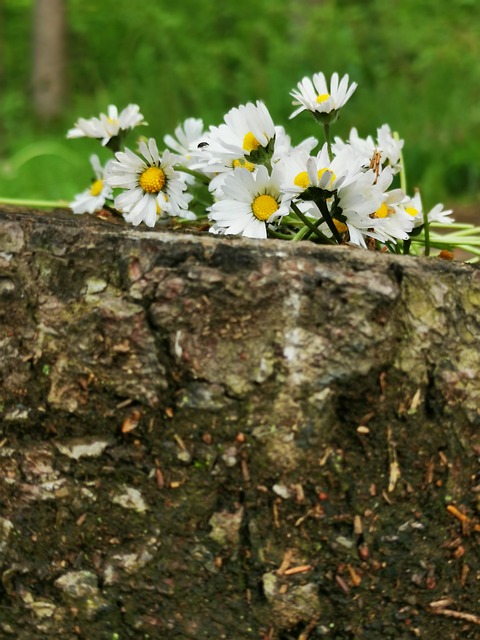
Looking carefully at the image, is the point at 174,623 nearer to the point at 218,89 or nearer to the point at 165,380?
the point at 165,380

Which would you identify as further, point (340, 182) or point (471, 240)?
point (471, 240)

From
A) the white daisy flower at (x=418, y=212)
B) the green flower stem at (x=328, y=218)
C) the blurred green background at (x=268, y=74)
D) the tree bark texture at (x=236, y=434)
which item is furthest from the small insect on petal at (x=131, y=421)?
the blurred green background at (x=268, y=74)

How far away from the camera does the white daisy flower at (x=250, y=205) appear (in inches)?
49.1

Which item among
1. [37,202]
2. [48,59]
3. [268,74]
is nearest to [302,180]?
[37,202]

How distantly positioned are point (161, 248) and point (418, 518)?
0.59m

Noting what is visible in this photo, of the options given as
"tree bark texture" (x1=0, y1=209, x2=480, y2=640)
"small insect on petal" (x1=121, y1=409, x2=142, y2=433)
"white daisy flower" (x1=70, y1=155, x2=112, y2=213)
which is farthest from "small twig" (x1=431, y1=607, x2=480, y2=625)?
"white daisy flower" (x1=70, y1=155, x2=112, y2=213)

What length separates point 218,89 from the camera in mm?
6453

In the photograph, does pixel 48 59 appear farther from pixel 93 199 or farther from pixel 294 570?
pixel 294 570

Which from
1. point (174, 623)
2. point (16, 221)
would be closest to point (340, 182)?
point (16, 221)

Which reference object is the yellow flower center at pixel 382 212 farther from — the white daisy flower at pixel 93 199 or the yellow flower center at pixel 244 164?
the white daisy flower at pixel 93 199

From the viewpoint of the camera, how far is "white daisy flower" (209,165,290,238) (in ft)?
4.09

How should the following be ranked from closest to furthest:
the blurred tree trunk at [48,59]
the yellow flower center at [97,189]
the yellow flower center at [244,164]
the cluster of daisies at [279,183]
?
the cluster of daisies at [279,183], the yellow flower center at [244,164], the yellow flower center at [97,189], the blurred tree trunk at [48,59]

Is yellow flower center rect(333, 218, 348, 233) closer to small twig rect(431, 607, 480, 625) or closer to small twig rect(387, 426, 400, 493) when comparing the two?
small twig rect(387, 426, 400, 493)

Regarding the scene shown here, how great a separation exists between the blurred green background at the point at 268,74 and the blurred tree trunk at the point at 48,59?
92 mm
